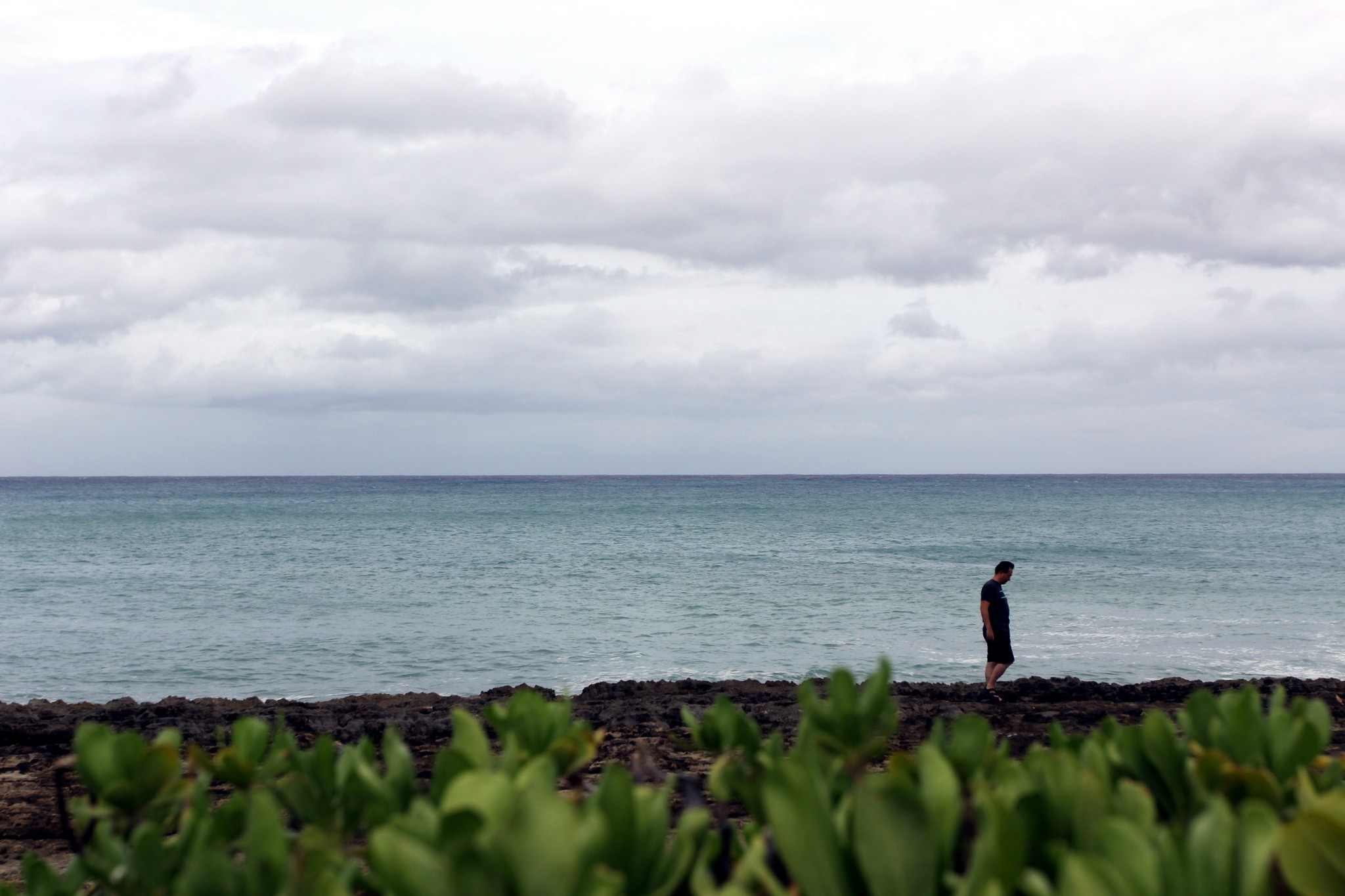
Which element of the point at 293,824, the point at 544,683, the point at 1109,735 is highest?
the point at 1109,735

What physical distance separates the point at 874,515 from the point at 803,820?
59.1 meters

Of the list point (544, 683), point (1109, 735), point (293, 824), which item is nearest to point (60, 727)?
point (293, 824)

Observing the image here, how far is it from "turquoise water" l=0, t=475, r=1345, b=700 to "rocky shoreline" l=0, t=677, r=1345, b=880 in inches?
99.0

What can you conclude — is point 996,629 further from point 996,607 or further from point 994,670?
point 994,670

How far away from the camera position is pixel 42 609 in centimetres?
2005

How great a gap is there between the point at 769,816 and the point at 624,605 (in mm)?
19688

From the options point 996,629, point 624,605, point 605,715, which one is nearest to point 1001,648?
point 996,629

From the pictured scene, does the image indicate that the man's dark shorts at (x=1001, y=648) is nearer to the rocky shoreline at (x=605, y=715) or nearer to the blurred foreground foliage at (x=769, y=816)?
the rocky shoreline at (x=605, y=715)

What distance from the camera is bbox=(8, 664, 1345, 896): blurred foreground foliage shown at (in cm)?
120

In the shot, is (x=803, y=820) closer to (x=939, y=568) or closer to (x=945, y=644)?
(x=945, y=644)

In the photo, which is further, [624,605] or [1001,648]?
[624,605]

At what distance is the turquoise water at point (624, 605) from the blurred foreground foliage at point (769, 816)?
12.1m

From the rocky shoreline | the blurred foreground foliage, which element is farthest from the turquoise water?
the blurred foreground foliage

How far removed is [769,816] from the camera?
1285 mm
